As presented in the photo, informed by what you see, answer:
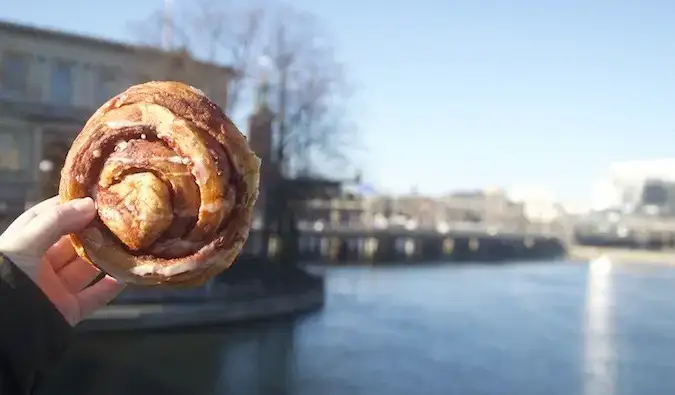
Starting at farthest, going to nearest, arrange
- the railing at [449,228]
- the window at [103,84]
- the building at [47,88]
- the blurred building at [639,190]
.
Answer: the blurred building at [639,190] → the railing at [449,228] → the window at [103,84] → the building at [47,88]

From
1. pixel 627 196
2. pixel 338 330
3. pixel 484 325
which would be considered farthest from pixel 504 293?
pixel 627 196

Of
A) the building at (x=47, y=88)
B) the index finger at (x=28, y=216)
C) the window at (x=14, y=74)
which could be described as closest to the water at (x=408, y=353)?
the building at (x=47, y=88)

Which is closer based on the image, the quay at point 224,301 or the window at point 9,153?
the quay at point 224,301

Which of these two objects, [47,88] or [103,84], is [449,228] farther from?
[47,88]

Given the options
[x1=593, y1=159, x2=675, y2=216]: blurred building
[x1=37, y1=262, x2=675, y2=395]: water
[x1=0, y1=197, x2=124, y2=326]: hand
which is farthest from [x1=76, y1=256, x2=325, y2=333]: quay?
[x1=593, y1=159, x2=675, y2=216]: blurred building

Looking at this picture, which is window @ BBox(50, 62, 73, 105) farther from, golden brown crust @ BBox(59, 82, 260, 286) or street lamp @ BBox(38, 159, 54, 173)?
golden brown crust @ BBox(59, 82, 260, 286)

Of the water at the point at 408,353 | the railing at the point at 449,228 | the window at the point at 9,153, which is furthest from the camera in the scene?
the railing at the point at 449,228

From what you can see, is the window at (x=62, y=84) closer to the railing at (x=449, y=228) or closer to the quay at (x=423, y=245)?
the quay at (x=423, y=245)

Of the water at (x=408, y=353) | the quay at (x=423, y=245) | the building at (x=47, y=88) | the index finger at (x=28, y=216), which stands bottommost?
the water at (x=408, y=353)

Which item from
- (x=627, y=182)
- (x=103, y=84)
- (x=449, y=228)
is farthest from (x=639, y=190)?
(x=103, y=84)
